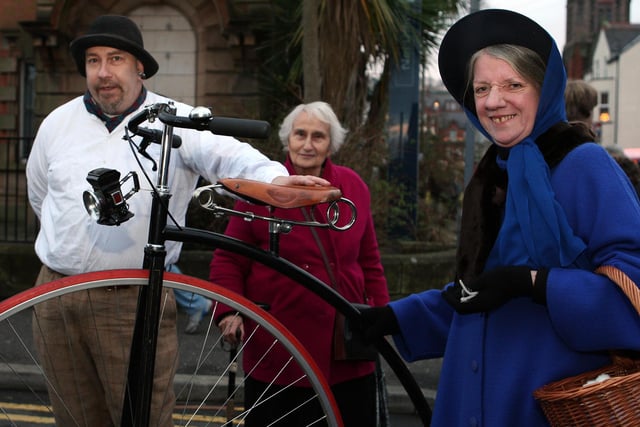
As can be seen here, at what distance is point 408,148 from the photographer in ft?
37.2

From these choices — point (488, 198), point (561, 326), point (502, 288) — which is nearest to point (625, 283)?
point (561, 326)

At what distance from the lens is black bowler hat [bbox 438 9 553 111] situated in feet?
7.07

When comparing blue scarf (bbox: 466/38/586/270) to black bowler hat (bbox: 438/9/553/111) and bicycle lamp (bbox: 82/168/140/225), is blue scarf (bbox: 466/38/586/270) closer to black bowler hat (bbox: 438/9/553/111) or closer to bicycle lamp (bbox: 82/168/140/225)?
black bowler hat (bbox: 438/9/553/111)

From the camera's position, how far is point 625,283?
1858mm

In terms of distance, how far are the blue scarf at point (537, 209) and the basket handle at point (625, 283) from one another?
0.31ft

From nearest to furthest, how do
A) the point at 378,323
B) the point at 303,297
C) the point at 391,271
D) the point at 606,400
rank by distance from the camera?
the point at 606,400
the point at 378,323
the point at 303,297
the point at 391,271

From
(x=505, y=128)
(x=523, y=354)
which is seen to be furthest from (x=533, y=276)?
(x=505, y=128)

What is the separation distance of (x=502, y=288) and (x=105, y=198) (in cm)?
116

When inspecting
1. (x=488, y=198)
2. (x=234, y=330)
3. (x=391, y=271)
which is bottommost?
(x=391, y=271)

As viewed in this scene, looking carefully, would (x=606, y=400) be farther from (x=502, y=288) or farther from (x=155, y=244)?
(x=155, y=244)

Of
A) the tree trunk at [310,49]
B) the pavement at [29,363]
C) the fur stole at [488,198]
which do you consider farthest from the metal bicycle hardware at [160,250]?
the tree trunk at [310,49]

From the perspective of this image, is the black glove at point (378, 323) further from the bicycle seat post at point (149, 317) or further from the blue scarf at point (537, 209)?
the bicycle seat post at point (149, 317)

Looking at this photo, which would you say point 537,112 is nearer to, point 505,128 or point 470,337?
point 505,128

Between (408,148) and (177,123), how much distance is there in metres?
9.33
